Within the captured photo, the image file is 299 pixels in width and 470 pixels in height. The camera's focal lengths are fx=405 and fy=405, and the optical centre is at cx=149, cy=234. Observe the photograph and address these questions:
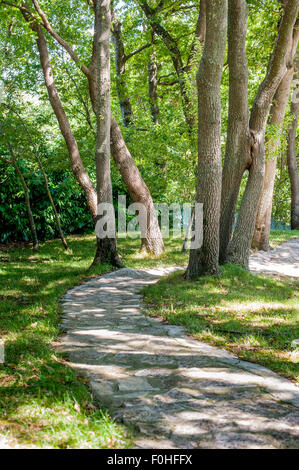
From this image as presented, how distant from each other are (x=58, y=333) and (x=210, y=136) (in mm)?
4631

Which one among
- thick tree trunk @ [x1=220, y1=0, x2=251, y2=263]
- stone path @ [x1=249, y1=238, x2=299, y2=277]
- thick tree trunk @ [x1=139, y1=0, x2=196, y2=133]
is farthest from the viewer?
thick tree trunk @ [x1=139, y1=0, x2=196, y2=133]

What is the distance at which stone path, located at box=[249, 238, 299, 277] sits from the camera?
1083 cm

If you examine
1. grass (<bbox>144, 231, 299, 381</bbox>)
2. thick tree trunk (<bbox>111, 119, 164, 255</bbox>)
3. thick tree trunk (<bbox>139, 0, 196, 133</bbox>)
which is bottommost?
grass (<bbox>144, 231, 299, 381</bbox>)

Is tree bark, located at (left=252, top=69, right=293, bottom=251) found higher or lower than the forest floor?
higher

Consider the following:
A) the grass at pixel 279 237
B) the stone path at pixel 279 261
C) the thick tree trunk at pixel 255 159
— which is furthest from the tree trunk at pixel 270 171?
the thick tree trunk at pixel 255 159

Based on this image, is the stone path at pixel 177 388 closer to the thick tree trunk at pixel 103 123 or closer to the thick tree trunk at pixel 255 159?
the thick tree trunk at pixel 255 159

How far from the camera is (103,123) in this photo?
31.7 ft

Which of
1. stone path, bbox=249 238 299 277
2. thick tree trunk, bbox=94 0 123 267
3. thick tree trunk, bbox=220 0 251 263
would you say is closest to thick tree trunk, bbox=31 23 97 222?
thick tree trunk, bbox=94 0 123 267

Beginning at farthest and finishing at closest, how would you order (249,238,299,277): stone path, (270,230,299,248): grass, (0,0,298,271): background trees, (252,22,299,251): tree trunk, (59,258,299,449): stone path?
(270,230,299,248): grass, (252,22,299,251): tree trunk, (249,238,299,277): stone path, (0,0,298,271): background trees, (59,258,299,449): stone path

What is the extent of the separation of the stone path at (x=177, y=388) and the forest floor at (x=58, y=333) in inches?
7.7

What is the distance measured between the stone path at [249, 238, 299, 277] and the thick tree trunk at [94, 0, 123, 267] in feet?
12.6

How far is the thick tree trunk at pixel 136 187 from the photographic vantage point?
11758 mm

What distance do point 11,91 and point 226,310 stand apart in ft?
33.3

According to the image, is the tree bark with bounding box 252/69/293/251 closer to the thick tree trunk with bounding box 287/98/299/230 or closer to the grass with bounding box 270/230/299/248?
the grass with bounding box 270/230/299/248
